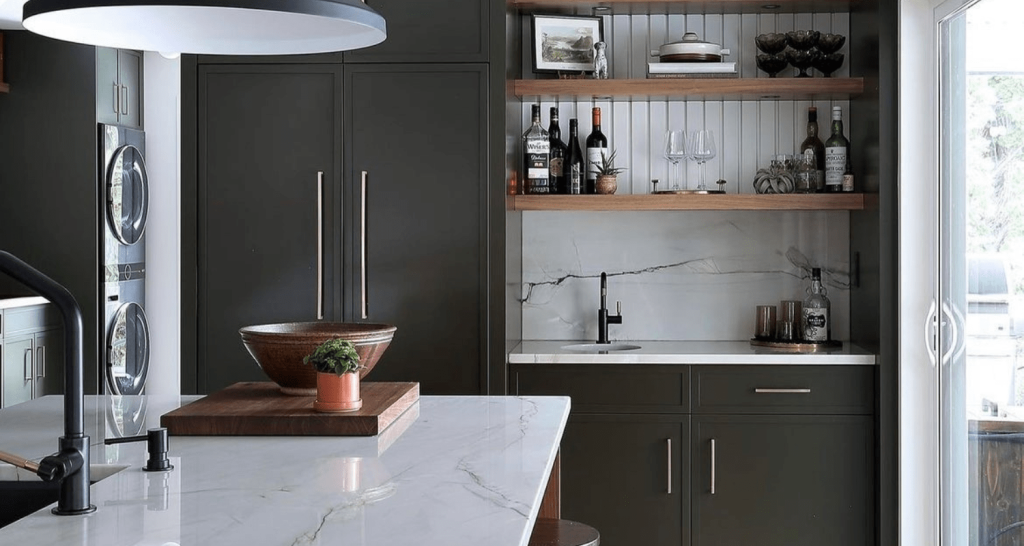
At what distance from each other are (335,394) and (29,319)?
2611mm

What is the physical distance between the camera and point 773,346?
4059 millimetres

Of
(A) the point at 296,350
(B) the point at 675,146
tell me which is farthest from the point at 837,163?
(A) the point at 296,350

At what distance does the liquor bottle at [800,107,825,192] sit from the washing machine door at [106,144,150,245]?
261 cm

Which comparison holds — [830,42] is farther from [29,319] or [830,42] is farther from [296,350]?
[29,319]

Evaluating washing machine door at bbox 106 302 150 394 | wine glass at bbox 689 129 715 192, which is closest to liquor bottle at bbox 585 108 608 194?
wine glass at bbox 689 129 715 192

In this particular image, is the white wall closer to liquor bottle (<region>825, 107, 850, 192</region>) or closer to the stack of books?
the stack of books

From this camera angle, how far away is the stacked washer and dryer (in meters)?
4.29

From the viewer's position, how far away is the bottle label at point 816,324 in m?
4.09

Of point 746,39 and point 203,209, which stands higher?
point 746,39

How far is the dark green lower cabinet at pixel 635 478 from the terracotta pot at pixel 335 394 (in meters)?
1.79

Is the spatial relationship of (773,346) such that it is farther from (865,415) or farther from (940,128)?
(940,128)

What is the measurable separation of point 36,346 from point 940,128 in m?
3.48

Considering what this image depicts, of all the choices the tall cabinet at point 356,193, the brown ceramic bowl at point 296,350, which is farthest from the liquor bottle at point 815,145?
the brown ceramic bowl at point 296,350

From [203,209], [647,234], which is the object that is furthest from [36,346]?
[647,234]
